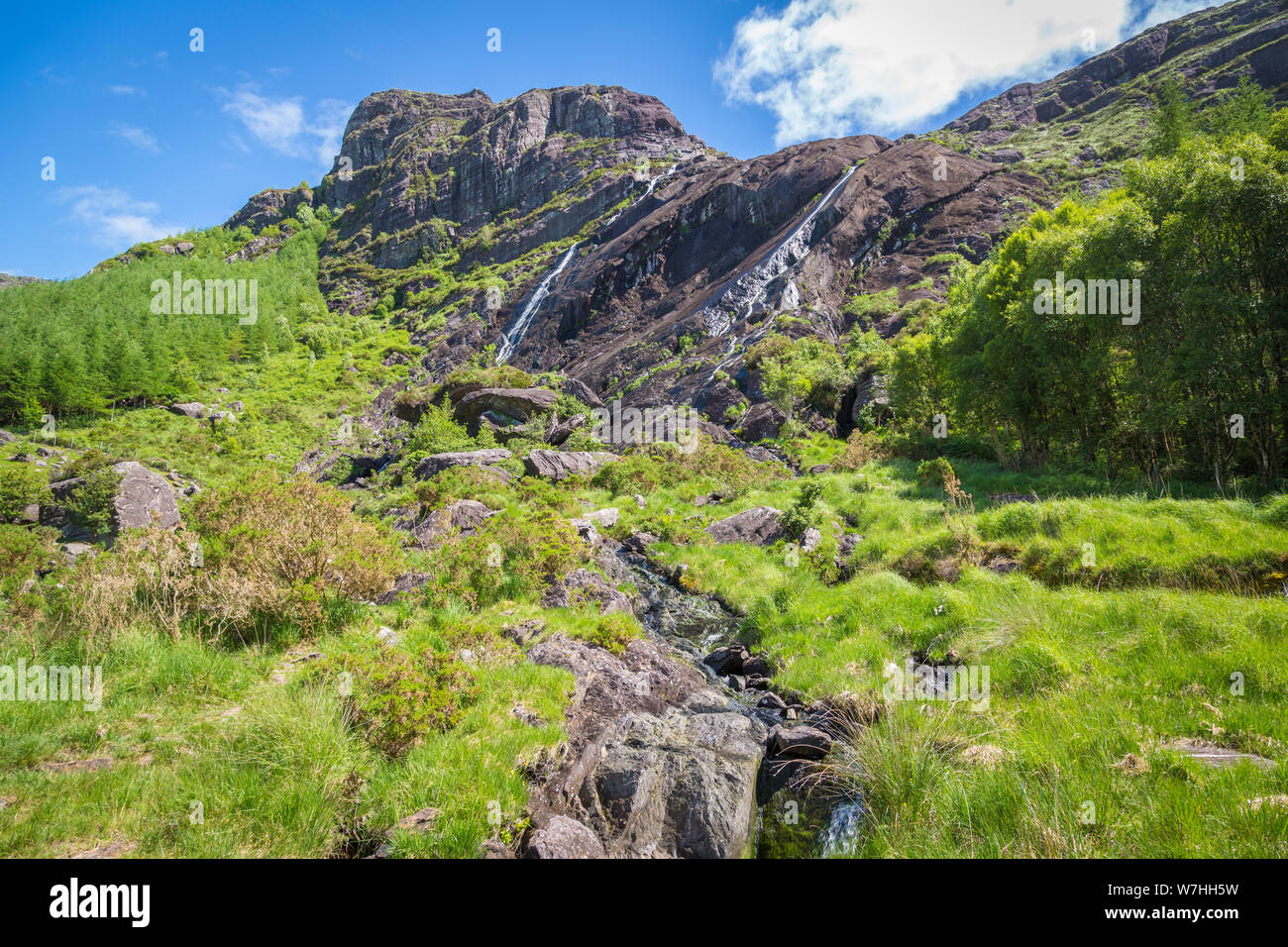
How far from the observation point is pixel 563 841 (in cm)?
464

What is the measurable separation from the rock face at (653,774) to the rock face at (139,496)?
88.5 feet

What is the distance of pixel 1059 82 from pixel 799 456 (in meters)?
165

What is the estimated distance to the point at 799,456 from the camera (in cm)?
3100

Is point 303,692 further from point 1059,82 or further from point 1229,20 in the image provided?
point 1059,82

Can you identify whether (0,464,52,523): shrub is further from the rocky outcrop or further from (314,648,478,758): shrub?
the rocky outcrop

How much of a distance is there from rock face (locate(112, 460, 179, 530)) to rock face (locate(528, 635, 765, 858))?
2697cm
